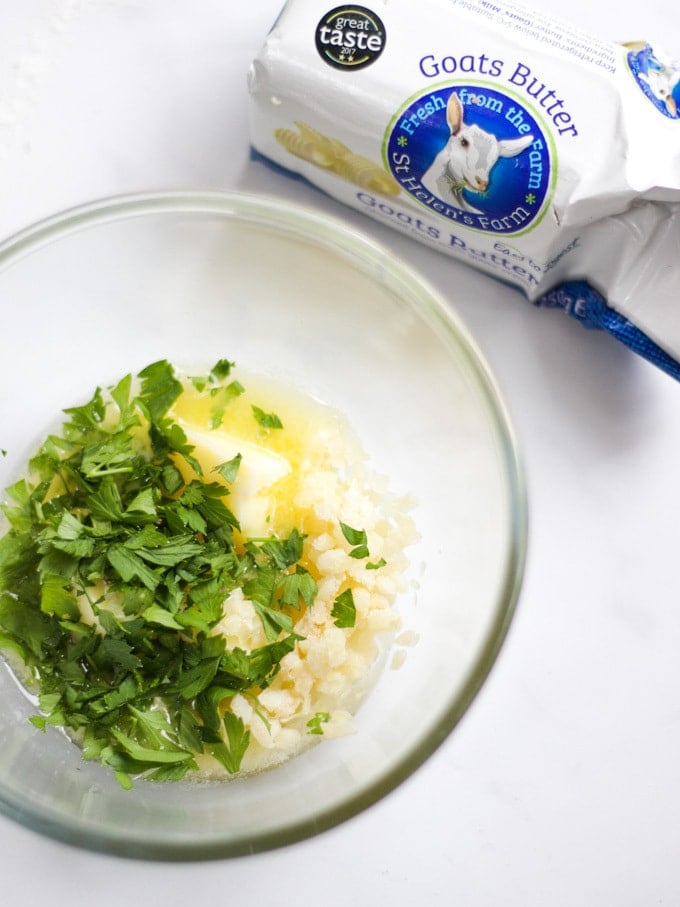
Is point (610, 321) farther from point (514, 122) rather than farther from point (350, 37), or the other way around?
point (350, 37)

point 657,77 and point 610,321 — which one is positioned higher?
point 657,77

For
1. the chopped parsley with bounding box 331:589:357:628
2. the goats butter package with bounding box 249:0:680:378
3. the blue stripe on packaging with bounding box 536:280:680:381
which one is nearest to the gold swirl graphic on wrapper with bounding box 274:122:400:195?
the goats butter package with bounding box 249:0:680:378

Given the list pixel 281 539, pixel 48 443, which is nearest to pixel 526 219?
pixel 281 539

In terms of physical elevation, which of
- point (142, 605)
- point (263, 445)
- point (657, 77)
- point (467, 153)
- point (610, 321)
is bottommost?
point (142, 605)

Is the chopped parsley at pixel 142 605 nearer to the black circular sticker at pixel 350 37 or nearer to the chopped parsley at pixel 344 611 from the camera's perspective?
the chopped parsley at pixel 344 611

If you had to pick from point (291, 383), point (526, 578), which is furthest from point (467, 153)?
point (526, 578)

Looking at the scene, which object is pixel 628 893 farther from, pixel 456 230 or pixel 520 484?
pixel 456 230

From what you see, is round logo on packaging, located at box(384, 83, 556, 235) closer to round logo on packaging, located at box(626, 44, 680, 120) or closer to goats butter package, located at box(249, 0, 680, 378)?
goats butter package, located at box(249, 0, 680, 378)
